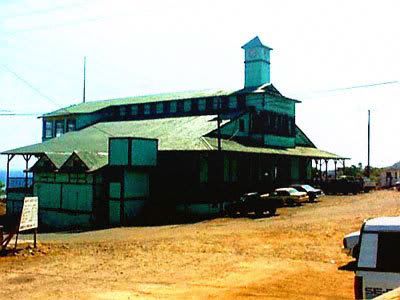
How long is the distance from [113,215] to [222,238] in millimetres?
11325

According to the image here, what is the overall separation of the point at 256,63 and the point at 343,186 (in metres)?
15.0

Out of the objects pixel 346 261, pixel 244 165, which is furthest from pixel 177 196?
pixel 346 261

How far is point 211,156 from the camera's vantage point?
121 ft

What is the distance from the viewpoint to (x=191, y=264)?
17.3 m

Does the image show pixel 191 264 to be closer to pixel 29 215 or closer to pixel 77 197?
pixel 29 215

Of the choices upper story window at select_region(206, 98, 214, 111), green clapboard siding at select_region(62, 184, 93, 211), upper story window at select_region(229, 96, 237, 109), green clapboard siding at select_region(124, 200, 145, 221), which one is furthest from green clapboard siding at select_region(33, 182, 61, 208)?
upper story window at select_region(229, 96, 237, 109)

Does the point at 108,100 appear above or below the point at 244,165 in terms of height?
above

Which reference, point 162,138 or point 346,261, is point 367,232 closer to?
point 346,261

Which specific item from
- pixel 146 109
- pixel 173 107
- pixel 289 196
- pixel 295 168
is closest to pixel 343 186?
pixel 295 168

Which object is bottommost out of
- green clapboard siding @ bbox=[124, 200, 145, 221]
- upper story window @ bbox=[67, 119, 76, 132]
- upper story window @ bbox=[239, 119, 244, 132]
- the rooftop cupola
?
green clapboard siding @ bbox=[124, 200, 145, 221]

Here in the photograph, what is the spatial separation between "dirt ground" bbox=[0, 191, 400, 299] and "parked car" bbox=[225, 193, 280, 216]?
4835mm

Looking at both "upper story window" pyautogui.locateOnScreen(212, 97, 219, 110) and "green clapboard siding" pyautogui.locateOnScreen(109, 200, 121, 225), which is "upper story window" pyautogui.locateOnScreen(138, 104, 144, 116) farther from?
"green clapboard siding" pyautogui.locateOnScreen(109, 200, 121, 225)

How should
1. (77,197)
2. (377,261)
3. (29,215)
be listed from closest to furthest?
(377,261), (29,215), (77,197)

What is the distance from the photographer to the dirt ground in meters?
13.6
